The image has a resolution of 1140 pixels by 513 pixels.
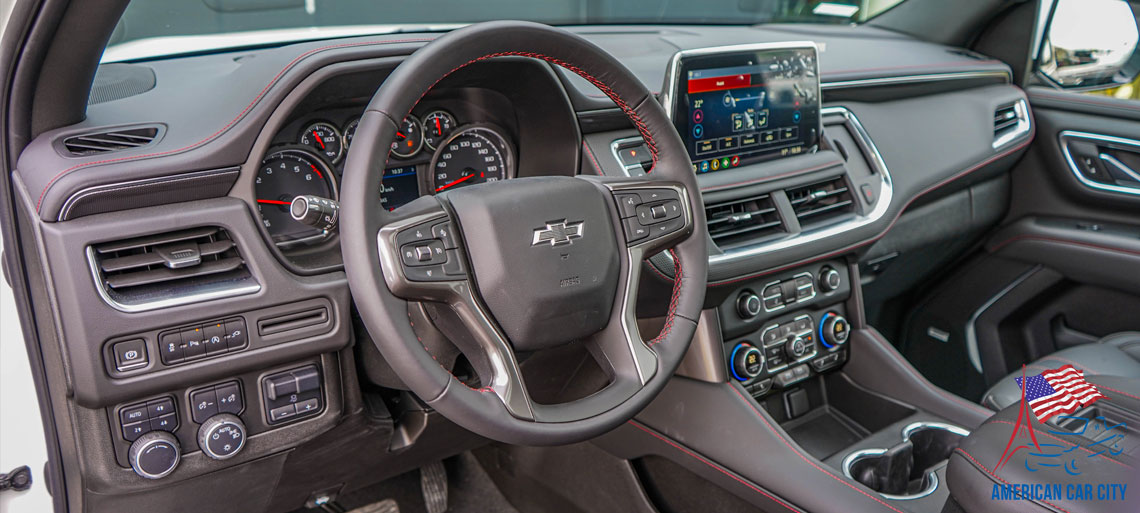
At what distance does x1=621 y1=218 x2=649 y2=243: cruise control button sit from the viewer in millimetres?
1312

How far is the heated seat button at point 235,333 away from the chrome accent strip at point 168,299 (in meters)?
0.05

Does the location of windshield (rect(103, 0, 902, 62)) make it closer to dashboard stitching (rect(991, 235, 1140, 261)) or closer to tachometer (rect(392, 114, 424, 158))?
tachometer (rect(392, 114, 424, 158))

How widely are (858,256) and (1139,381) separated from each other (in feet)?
2.22

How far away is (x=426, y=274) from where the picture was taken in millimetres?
1096

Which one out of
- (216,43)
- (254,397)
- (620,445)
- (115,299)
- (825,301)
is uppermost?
(216,43)

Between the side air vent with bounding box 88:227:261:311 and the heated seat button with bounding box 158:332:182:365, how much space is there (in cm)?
5

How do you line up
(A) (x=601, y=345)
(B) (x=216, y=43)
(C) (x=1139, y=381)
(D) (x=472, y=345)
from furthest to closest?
(B) (x=216, y=43), (C) (x=1139, y=381), (A) (x=601, y=345), (D) (x=472, y=345)

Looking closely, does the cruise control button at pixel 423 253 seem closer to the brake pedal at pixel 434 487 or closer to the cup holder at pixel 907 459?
the cup holder at pixel 907 459

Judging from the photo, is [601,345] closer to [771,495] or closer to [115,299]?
[771,495]

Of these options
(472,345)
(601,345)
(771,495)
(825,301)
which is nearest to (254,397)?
(472,345)

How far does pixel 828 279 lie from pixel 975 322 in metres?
1.00

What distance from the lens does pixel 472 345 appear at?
1185mm

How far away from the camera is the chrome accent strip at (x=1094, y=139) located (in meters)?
2.41

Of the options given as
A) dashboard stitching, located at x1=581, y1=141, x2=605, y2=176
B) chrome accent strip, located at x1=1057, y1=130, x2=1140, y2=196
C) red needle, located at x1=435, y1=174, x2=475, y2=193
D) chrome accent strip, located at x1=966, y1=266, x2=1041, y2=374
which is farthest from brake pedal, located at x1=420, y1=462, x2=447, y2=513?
chrome accent strip, located at x1=1057, y1=130, x2=1140, y2=196
